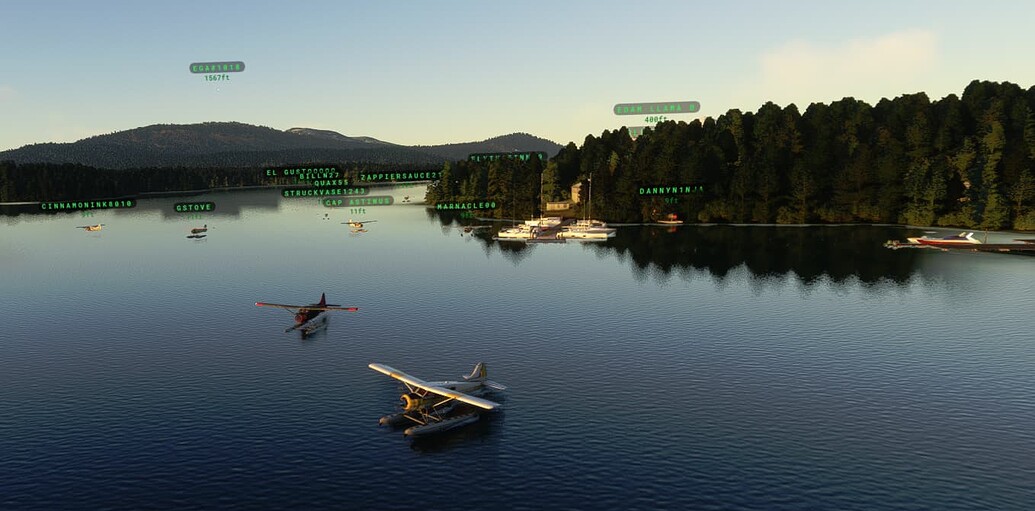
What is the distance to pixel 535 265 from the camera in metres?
188

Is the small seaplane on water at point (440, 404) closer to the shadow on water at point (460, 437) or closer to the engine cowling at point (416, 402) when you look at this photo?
the engine cowling at point (416, 402)

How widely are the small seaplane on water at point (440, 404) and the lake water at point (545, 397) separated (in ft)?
6.95

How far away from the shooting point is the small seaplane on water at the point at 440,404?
7621cm

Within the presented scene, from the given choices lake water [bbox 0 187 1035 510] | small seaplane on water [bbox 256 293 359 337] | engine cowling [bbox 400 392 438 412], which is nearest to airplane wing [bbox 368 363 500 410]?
engine cowling [bbox 400 392 438 412]

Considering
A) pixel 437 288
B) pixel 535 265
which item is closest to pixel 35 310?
pixel 437 288

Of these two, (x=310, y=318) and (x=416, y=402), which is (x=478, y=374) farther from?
(x=310, y=318)

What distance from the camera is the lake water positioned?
6141 cm

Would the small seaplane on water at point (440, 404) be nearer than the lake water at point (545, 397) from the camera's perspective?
No

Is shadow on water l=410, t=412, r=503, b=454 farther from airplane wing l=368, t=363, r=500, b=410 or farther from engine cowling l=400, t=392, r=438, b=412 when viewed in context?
engine cowling l=400, t=392, r=438, b=412

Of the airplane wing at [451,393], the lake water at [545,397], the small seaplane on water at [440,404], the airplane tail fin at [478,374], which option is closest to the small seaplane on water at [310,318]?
the lake water at [545,397]

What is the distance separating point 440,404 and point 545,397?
1280cm

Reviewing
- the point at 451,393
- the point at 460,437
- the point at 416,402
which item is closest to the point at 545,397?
the point at 451,393

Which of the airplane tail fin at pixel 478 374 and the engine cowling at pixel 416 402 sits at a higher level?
the airplane tail fin at pixel 478 374

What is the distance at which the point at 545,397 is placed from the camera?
83812 millimetres
